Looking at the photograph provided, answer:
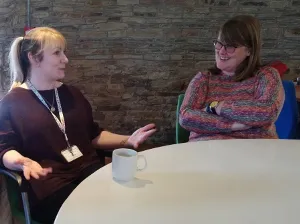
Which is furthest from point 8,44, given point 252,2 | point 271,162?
point 271,162

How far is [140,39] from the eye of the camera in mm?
3324

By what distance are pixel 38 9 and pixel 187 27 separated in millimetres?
1396

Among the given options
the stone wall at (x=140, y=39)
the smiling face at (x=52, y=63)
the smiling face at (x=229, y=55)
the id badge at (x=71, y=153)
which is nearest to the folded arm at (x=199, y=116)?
the smiling face at (x=229, y=55)

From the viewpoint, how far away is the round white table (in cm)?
84

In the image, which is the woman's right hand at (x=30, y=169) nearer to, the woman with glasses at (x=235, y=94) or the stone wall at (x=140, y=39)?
the woman with glasses at (x=235, y=94)

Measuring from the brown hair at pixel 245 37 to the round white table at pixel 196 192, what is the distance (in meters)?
0.55

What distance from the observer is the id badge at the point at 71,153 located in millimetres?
1538

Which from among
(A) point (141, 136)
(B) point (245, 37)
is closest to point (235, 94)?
(B) point (245, 37)

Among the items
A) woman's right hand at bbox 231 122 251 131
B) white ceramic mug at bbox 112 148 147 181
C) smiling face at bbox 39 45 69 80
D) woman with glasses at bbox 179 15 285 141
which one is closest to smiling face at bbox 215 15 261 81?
woman with glasses at bbox 179 15 285 141

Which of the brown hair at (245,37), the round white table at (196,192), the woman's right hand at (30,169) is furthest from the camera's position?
the brown hair at (245,37)

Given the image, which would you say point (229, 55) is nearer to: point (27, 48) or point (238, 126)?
point (238, 126)

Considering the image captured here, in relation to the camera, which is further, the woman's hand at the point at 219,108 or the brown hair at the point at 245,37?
the brown hair at the point at 245,37

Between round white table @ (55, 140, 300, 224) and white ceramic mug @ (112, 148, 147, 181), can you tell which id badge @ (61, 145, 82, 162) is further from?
white ceramic mug @ (112, 148, 147, 181)

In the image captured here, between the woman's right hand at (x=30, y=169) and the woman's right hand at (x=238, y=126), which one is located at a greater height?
the woman's right hand at (x=238, y=126)
